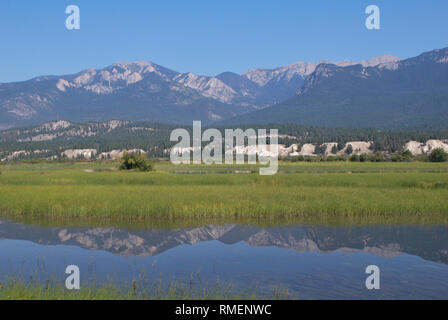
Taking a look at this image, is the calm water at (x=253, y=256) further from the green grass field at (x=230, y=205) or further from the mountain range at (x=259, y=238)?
the green grass field at (x=230, y=205)

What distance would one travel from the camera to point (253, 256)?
18750mm

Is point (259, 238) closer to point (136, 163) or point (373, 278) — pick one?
point (373, 278)

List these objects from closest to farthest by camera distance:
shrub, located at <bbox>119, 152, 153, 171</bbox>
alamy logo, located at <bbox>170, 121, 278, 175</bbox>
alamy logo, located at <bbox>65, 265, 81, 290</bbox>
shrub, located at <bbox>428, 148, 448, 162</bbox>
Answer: alamy logo, located at <bbox>65, 265, 81, 290</bbox>
shrub, located at <bbox>119, 152, 153, 171</bbox>
shrub, located at <bbox>428, 148, 448, 162</bbox>
alamy logo, located at <bbox>170, 121, 278, 175</bbox>

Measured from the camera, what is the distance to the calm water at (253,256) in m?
14.9

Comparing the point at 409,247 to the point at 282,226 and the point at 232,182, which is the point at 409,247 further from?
the point at 232,182

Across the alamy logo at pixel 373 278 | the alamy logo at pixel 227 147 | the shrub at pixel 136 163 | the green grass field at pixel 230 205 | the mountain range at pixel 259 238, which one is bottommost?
the alamy logo at pixel 373 278

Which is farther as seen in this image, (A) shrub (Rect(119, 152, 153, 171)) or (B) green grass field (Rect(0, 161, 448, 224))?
(A) shrub (Rect(119, 152, 153, 171))

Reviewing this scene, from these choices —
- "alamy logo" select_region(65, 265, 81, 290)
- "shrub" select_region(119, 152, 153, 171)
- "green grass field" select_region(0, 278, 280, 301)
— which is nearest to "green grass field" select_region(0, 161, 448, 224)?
"alamy logo" select_region(65, 265, 81, 290)

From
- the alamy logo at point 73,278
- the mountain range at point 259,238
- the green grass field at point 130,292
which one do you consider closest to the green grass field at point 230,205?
the mountain range at point 259,238

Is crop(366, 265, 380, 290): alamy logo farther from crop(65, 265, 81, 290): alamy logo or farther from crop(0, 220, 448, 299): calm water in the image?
crop(65, 265, 81, 290): alamy logo

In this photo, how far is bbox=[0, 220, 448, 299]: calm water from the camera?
→ 14.9m

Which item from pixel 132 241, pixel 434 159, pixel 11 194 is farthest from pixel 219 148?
pixel 132 241

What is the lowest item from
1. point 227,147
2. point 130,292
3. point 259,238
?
point 259,238

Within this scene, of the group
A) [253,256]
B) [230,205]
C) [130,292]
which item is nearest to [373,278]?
[253,256]
